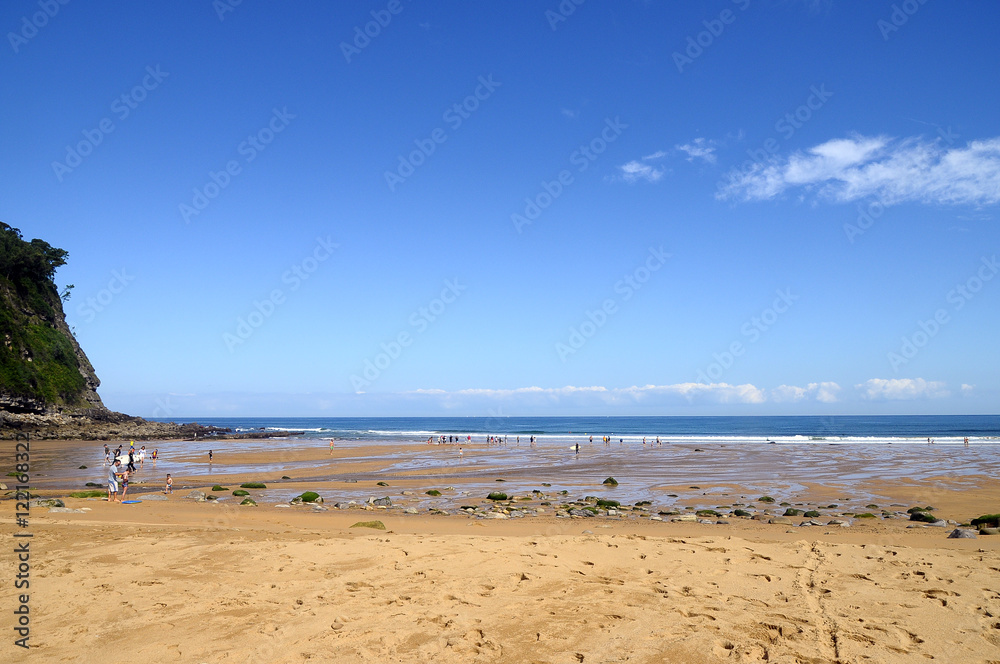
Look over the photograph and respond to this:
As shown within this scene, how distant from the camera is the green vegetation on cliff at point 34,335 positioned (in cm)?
6081

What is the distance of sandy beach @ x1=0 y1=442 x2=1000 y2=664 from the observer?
6.29 metres

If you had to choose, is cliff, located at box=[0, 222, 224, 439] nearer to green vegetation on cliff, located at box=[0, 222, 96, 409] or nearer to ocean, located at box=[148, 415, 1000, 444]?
green vegetation on cliff, located at box=[0, 222, 96, 409]

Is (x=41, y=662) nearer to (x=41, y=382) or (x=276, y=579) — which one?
(x=276, y=579)

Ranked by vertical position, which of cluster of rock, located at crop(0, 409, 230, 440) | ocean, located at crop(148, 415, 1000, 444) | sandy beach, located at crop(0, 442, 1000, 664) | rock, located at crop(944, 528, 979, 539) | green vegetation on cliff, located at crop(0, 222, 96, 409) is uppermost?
green vegetation on cliff, located at crop(0, 222, 96, 409)

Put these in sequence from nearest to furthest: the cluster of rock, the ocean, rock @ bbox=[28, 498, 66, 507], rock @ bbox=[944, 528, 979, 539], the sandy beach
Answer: the sandy beach
rock @ bbox=[944, 528, 979, 539]
rock @ bbox=[28, 498, 66, 507]
the cluster of rock
the ocean

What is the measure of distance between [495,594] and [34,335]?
82.2m

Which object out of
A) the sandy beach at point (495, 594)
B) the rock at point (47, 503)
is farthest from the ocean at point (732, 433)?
the sandy beach at point (495, 594)

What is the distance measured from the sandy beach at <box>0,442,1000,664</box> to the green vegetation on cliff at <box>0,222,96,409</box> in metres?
61.4

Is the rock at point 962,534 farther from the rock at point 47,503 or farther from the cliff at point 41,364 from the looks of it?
the cliff at point 41,364

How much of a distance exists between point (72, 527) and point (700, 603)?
47.9ft

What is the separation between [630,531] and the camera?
14.8 metres

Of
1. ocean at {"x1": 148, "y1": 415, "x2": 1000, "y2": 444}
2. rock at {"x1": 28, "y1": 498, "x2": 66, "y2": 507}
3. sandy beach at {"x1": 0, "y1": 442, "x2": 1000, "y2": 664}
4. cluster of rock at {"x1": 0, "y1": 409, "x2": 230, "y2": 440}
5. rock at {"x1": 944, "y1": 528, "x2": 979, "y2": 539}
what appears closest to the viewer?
sandy beach at {"x1": 0, "y1": 442, "x2": 1000, "y2": 664}

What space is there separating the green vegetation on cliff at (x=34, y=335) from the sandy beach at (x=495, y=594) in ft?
202

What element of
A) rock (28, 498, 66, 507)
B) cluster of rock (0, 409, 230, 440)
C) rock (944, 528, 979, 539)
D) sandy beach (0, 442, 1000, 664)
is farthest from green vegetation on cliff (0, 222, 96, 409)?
rock (944, 528, 979, 539)
